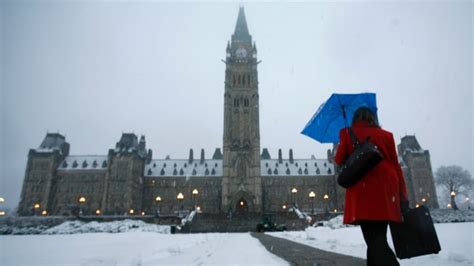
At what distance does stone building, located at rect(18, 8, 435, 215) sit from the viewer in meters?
60.4

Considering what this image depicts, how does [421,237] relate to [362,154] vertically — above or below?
below

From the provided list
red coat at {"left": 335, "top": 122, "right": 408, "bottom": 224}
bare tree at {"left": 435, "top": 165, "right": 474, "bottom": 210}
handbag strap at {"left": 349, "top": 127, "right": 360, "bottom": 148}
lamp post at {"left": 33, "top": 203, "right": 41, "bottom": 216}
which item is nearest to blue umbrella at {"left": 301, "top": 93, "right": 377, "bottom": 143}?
red coat at {"left": 335, "top": 122, "right": 408, "bottom": 224}

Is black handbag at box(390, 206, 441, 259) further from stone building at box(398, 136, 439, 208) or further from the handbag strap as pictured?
stone building at box(398, 136, 439, 208)

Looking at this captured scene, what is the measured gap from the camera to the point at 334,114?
15.7 feet

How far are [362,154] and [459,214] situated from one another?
40580 millimetres

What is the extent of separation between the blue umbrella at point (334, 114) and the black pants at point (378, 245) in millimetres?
1615

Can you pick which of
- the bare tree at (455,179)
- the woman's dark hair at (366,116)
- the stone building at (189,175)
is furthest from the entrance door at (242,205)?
the woman's dark hair at (366,116)

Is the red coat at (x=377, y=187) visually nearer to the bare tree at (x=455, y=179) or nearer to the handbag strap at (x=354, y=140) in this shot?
the handbag strap at (x=354, y=140)

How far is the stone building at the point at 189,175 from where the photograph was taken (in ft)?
198

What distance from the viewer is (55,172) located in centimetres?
6769

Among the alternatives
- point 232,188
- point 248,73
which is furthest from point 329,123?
point 248,73

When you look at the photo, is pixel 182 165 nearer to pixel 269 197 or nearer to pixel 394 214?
pixel 269 197

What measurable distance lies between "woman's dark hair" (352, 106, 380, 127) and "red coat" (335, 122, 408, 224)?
0.28 ft

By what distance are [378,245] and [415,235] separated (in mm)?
422
